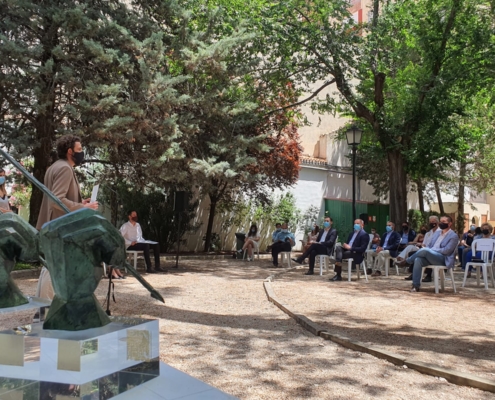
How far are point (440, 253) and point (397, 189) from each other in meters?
7.62

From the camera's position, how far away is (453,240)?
9703 mm

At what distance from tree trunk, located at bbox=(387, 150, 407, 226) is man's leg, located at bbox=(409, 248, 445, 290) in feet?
23.9

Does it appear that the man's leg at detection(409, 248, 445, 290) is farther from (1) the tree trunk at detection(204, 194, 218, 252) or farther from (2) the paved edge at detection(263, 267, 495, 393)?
(1) the tree trunk at detection(204, 194, 218, 252)

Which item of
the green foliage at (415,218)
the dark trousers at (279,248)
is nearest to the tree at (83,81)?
the dark trousers at (279,248)

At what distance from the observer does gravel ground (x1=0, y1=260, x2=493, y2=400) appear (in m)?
4.00

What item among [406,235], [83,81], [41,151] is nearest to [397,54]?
[406,235]

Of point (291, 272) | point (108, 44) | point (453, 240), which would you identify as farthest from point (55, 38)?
point (453, 240)

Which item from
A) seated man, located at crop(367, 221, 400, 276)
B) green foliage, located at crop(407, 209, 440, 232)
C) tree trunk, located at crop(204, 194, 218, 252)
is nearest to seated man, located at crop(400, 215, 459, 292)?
seated man, located at crop(367, 221, 400, 276)

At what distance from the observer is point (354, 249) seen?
11.8 m

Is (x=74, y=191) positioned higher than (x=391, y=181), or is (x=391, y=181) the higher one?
(x=391, y=181)

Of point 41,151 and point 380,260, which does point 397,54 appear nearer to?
point 380,260

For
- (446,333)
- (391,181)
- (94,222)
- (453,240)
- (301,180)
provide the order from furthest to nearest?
(301,180) < (391,181) < (453,240) < (446,333) < (94,222)

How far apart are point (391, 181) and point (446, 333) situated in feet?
38.8

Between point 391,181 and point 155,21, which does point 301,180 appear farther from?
point 155,21
